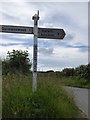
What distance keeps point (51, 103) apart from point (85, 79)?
97.4 feet

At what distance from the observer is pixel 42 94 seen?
892cm

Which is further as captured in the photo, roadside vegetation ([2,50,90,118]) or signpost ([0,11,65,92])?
signpost ([0,11,65,92])

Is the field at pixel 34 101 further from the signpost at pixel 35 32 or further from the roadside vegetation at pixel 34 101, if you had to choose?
the signpost at pixel 35 32

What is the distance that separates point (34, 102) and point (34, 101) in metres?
0.06

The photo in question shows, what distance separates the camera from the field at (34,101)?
811 cm

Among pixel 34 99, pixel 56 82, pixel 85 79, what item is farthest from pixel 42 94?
pixel 85 79

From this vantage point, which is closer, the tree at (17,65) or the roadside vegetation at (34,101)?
the roadside vegetation at (34,101)

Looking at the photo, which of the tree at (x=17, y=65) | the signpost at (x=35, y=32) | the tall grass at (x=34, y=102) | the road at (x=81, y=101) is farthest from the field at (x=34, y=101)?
the tree at (x=17, y=65)

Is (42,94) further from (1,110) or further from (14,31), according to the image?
(14,31)

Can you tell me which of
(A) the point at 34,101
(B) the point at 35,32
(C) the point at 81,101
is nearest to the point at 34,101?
(A) the point at 34,101

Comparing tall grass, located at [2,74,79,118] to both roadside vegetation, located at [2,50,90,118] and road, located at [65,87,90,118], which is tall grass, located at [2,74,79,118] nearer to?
roadside vegetation, located at [2,50,90,118]

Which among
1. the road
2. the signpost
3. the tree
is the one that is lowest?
the road

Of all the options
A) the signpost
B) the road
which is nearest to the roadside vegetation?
the signpost

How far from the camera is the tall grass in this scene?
8.11 metres
